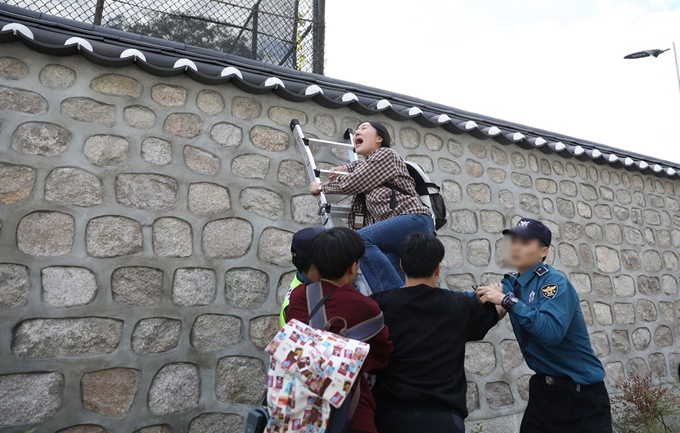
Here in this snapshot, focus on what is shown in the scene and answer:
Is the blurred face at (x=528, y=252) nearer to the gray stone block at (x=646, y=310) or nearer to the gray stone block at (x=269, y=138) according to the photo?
the gray stone block at (x=269, y=138)

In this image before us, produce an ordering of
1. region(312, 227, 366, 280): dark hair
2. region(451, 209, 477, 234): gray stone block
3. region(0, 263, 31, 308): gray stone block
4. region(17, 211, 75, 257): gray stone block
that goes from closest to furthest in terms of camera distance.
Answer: region(312, 227, 366, 280): dark hair → region(0, 263, 31, 308): gray stone block → region(17, 211, 75, 257): gray stone block → region(451, 209, 477, 234): gray stone block

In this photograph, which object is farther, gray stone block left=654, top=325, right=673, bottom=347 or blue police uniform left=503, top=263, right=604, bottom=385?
gray stone block left=654, top=325, right=673, bottom=347

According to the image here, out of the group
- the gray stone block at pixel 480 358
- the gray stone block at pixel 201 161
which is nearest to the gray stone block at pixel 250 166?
the gray stone block at pixel 201 161

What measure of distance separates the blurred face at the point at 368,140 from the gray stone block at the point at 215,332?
1.25 metres

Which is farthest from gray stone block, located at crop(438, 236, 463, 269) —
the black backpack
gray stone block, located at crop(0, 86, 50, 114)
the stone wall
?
gray stone block, located at crop(0, 86, 50, 114)

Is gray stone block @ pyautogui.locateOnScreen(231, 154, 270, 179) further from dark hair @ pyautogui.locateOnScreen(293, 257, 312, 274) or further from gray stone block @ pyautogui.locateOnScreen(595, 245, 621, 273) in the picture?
gray stone block @ pyautogui.locateOnScreen(595, 245, 621, 273)

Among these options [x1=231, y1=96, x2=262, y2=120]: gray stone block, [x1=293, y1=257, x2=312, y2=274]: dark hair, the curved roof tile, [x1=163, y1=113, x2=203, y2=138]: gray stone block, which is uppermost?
the curved roof tile

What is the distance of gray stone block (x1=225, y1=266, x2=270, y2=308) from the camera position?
3.12 m

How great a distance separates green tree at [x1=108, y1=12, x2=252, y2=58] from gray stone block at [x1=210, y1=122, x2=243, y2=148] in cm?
190

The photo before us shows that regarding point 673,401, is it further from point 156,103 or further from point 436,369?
point 156,103

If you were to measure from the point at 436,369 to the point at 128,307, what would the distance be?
170cm

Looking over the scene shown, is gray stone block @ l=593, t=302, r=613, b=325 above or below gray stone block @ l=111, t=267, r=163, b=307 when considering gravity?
below

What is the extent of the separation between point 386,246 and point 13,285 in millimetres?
1840

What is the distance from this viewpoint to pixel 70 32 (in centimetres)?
319
